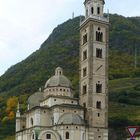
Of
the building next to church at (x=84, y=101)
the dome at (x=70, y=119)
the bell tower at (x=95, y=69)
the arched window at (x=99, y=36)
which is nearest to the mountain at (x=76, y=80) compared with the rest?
the building next to church at (x=84, y=101)

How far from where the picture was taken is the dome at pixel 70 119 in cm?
6812

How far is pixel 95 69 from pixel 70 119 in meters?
10.5

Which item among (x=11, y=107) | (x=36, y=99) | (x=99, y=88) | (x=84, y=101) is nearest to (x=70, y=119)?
(x=84, y=101)

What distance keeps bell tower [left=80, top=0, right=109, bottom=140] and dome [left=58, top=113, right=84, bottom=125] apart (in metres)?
2.23

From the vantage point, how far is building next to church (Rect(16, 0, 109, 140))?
68750mm

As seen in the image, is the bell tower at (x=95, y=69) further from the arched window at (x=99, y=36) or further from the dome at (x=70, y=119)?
the dome at (x=70, y=119)

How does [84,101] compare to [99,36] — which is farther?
[99,36]

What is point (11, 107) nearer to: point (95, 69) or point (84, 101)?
point (84, 101)

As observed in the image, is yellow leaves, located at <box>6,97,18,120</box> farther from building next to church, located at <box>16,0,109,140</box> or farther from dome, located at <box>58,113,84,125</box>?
dome, located at <box>58,113,84,125</box>

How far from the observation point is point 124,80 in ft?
490

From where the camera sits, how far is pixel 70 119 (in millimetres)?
68062

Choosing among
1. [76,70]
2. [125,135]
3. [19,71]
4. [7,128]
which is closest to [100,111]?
[125,135]

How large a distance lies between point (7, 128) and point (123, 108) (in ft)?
101

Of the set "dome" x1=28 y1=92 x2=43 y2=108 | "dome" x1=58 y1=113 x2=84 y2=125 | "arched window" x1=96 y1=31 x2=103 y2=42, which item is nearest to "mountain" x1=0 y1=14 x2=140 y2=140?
"dome" x1=28 y1=92 x2=43 y2=108
